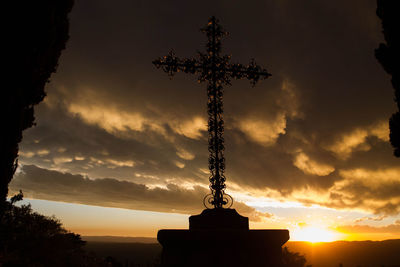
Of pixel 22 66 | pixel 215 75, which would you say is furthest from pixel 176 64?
pixel 22 66

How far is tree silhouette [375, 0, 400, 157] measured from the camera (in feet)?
19.6

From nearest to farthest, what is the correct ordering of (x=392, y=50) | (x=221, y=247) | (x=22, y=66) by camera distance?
1. (x=221, y=247)
2. (x=392, y=50)
3. (x=22, y=66)

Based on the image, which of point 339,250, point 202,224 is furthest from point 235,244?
point 339,250

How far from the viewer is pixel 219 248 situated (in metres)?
2.89

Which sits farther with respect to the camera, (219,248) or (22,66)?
(22,66)

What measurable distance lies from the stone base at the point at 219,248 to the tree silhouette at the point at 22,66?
6.02m

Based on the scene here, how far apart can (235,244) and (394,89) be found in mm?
6312

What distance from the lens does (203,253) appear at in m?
2.88

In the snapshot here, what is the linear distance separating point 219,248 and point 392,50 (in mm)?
6854

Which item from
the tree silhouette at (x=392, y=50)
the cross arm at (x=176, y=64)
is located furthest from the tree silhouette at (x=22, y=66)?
the tree silhouette at (x=392, y=50)

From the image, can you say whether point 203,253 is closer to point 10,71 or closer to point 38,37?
point 10,71

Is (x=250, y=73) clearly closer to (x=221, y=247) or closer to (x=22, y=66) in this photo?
(x=221, y=247)

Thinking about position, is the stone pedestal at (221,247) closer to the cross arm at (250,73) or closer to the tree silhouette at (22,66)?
the cross arm at (250,73)

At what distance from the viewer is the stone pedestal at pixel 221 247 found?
285 cm
